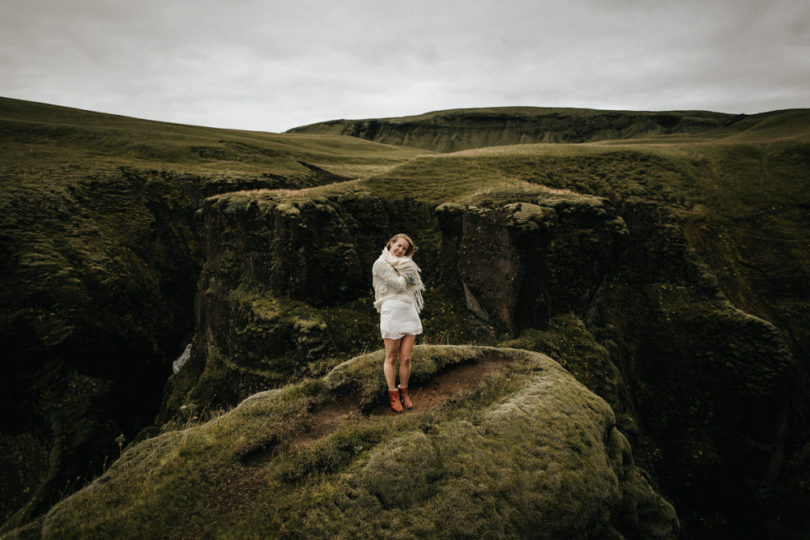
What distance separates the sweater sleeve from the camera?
7184 millimetres

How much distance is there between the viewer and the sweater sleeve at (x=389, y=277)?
718cm

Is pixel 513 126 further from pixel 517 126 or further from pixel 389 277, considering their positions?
pixel 389 277

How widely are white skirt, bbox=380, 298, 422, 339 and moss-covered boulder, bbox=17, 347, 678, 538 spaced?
58.8 inches

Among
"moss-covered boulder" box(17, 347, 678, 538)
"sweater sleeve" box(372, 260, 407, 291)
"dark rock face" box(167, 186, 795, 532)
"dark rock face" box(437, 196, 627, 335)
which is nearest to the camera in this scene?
"moss-covered boulder" box(17, 347, 678, 538)

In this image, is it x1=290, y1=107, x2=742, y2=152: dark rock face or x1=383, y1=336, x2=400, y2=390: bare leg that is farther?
x1=290, y1=107, x2=742, y2=152: dark rock face

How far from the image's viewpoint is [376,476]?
18.0 ft

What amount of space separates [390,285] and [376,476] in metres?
3.44

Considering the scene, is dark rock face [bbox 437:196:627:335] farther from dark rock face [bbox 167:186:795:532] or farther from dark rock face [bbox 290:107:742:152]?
dark rock face [bbox 290:107:742:152]

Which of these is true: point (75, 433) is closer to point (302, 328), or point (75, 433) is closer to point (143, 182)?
point (302, 328)

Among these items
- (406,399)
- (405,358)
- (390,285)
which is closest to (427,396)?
(406,399)

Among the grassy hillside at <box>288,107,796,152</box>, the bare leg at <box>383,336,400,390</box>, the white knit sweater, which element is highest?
the grassy hillside at <box>288,107,796,152</box>

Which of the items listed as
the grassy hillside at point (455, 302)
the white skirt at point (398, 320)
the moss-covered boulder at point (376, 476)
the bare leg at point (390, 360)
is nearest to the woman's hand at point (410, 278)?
the white skirt at point (398, 320)

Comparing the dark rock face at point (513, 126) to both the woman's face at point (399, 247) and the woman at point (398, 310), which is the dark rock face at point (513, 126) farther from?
the woman at point (398, 310)

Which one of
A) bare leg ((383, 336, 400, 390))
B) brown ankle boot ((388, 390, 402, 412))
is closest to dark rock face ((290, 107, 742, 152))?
bare leg ((383, 336, 400, 390))
